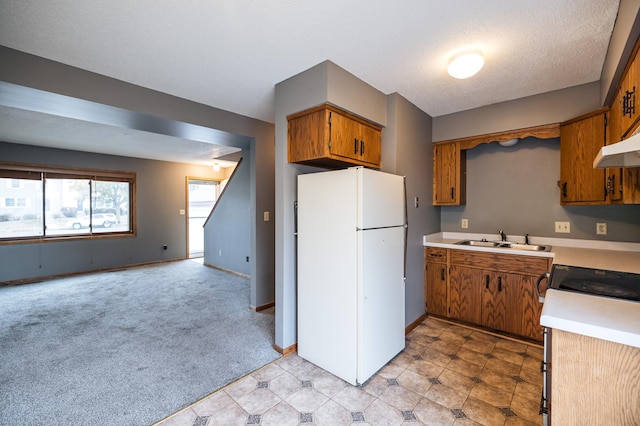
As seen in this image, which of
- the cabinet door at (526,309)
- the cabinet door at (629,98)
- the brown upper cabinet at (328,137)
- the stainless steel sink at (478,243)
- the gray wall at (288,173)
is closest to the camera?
the cabinet door at (629,98)

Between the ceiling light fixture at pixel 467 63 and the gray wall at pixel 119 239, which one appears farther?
the gray wall at pixel 119 239

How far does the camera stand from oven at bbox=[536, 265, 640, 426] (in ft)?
4.24

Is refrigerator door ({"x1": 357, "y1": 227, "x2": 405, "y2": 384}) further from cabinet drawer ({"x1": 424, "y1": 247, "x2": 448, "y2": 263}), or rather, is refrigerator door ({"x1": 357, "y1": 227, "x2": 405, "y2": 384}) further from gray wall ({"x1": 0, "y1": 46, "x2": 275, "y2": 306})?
gray wall ({"x1": 0, "y1": 46, "x2": 275, "y2": 306})

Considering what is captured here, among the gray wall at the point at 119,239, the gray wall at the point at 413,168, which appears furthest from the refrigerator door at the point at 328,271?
the gray wall at the point at 119,239

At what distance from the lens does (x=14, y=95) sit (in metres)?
2.24

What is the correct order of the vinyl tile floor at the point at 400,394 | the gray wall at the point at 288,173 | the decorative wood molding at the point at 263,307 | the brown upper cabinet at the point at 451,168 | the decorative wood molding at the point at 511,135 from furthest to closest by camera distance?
1. the decorative wood molding at the point at 263,307
2. the brown upper cabinet at the point at 451,168
3. the decorative wood molding at the point at 511,135
4. the gray wall at the point at 288,173
5. the vinyl tile floor at the point at 400,394

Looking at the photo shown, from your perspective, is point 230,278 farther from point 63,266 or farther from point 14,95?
point 14,95

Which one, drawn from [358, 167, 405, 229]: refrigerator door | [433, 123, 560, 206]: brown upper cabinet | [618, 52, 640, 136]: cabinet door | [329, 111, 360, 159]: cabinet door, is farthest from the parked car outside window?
[618, 52, 640, 136]: cabinet door

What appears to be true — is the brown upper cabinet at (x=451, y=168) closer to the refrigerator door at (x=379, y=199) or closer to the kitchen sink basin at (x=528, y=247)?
the kitchen sink basin at (x=528, y=247)

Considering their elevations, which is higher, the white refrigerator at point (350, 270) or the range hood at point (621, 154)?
the range hood at point (621, 154)

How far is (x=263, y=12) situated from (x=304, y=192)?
50.7 inches

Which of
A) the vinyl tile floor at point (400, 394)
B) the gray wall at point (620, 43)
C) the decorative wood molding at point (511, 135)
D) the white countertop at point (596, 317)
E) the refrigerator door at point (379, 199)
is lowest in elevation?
the vinyl tile floor at point (400, 394)

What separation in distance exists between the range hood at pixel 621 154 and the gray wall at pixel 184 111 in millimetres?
3180

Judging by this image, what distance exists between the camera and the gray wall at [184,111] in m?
2.09
